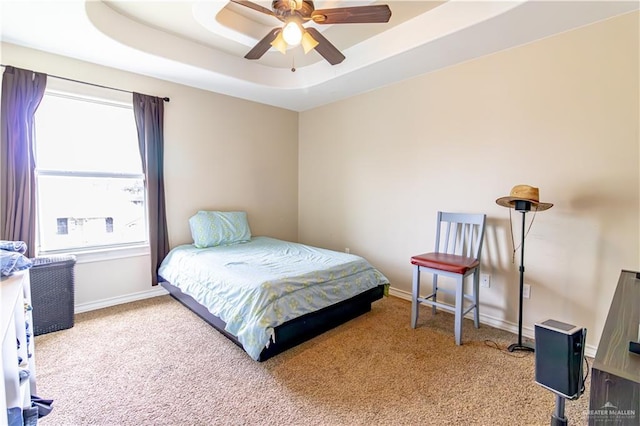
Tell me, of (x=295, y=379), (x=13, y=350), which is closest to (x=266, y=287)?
(x=295, y=379)

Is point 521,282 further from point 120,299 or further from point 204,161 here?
point 120,299

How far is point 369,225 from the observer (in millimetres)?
3773

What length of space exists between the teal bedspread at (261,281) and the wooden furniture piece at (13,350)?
1.06m

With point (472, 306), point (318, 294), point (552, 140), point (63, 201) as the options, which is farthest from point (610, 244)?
point (63, 201)

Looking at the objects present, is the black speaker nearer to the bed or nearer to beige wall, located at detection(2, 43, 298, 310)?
the bed

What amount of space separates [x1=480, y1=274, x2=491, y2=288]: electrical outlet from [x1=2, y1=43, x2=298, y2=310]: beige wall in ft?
8.86

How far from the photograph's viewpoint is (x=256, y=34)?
283cm

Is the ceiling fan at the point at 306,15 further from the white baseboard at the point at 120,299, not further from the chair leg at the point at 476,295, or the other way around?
the white baseboard at the point at 120,299

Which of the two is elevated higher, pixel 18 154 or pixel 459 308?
pixel 18 154

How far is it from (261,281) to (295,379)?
0.68 m

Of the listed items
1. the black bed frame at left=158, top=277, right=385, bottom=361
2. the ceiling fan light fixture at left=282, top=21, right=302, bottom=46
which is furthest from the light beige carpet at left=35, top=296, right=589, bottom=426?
the ceiling fan light fixture at left=282, top=21, right=302, bottom=46

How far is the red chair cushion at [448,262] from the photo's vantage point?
2409 mm

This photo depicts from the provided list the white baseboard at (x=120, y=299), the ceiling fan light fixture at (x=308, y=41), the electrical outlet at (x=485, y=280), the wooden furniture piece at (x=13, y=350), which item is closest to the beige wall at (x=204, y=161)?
the white baseboard at (x=120, y=299)

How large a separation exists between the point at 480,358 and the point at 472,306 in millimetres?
514
